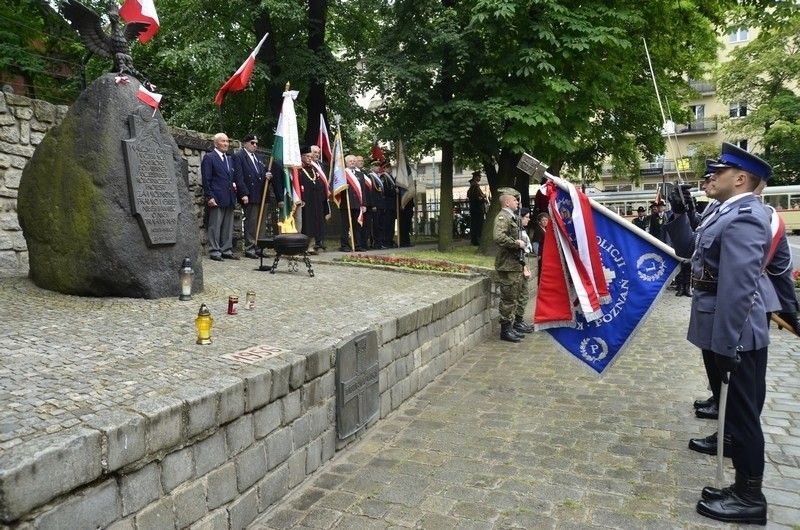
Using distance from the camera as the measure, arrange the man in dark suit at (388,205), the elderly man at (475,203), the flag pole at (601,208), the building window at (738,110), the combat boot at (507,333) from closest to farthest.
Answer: the flag pole at (601,208)
the combat boot at (507,333)
the man in dark suit at (388,205)
the elderly man at (475,203)
the building window at (738,110)

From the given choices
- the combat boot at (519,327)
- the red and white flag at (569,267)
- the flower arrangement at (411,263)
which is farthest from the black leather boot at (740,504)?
the flower arrangement at (411,263)

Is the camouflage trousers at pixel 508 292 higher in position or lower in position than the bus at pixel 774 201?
lower

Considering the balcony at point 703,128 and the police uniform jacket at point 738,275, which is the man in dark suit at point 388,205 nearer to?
the police uniform jacket at point 738,275

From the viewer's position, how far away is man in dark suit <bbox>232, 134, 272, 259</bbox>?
412 inches

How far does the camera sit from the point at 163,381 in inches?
136

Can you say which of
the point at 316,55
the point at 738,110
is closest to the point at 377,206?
the point at 316,55

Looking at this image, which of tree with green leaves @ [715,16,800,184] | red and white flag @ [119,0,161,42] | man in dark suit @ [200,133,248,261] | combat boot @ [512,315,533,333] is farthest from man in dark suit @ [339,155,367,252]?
tree with green leaves @ [715,16,800,184]

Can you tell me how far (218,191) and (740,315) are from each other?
27.5 feet

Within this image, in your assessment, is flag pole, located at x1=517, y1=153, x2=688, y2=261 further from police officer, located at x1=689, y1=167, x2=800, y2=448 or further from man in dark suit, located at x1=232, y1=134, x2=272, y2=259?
man in dark suit, located at x1=232, y1=134, x2=272, y2=259

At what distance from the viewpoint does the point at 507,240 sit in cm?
835

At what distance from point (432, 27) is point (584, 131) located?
4.24 m

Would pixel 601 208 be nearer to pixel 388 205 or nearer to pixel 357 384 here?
pixel 357 384

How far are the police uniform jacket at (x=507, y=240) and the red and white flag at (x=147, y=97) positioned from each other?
4722mm

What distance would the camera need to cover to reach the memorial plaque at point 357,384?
14.8ft
